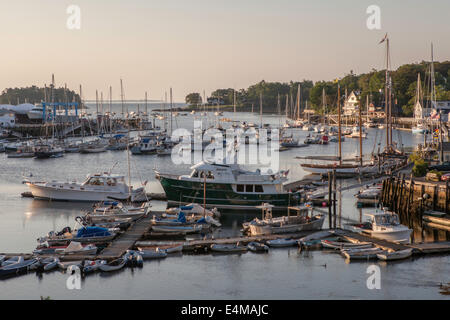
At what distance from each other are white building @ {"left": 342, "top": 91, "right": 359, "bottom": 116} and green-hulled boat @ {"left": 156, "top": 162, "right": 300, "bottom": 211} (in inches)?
4542

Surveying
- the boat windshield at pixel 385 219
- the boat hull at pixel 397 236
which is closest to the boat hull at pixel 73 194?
the boat windshield at pixel 385 219

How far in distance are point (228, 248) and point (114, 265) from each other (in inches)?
223

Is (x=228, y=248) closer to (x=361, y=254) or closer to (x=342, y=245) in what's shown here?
(x=342, y=245)

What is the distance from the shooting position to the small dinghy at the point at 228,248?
31.0 metres

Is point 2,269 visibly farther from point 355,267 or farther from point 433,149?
point 433,149

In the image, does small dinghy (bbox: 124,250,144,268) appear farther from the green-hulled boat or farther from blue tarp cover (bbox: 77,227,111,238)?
the green-hulled boat

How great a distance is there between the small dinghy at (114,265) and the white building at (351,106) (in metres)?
130

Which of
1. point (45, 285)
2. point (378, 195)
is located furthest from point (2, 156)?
point (45, 285)

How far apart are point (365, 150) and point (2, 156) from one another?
47046mm

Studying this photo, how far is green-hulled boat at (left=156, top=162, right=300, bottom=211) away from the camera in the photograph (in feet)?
134

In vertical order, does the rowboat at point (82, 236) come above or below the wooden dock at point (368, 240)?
above

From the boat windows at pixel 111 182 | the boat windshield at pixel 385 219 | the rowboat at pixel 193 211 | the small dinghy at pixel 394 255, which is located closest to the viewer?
the small dinghy at pixel 394 255

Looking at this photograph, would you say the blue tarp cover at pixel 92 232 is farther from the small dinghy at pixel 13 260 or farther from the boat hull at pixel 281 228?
the boat hull at pixel 281 228

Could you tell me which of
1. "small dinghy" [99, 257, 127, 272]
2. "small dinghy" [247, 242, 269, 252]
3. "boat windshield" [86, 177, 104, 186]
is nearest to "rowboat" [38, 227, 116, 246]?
"small dinghy" [99, 257, 127, 272]
